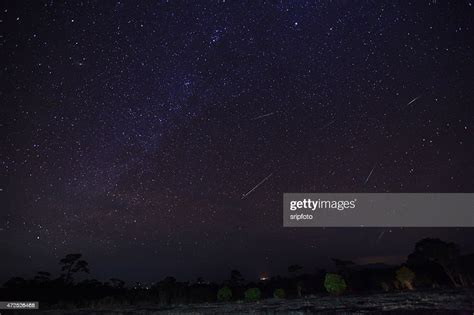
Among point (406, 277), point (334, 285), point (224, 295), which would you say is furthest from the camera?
point (334, 285)

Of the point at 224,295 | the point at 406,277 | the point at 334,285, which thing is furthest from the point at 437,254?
the point at 224,295

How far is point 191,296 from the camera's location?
121 ft

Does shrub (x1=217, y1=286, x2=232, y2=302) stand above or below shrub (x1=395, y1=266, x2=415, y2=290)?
below

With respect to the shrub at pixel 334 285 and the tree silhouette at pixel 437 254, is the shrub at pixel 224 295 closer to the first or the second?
the shrub at pixel 334 285

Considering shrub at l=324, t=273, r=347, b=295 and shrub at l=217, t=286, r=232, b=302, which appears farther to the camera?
shrub at l=324, t=273, r=347, b=295

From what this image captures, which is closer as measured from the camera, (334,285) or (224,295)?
(224,295)

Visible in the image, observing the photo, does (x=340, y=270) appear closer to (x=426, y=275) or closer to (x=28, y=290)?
(x=426, y=275)

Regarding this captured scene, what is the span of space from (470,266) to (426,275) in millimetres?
4100

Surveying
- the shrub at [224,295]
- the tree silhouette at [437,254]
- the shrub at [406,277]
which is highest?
the tree silhouette at [437,254]

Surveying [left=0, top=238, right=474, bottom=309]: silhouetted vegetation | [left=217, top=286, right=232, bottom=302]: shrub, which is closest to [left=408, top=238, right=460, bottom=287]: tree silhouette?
[left=0, top=238, right=474, bottom=309]: silhouetted vegetation

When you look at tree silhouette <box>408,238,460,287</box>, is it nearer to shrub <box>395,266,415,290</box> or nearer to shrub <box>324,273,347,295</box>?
shrub <box>395,266,415,290</box>

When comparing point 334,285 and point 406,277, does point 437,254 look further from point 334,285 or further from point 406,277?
point 334,285

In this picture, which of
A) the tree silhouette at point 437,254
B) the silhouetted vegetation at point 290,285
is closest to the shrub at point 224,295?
the silhouetted vegetation at point 290,285

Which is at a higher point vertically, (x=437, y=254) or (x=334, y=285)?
(x=437, y=254)
